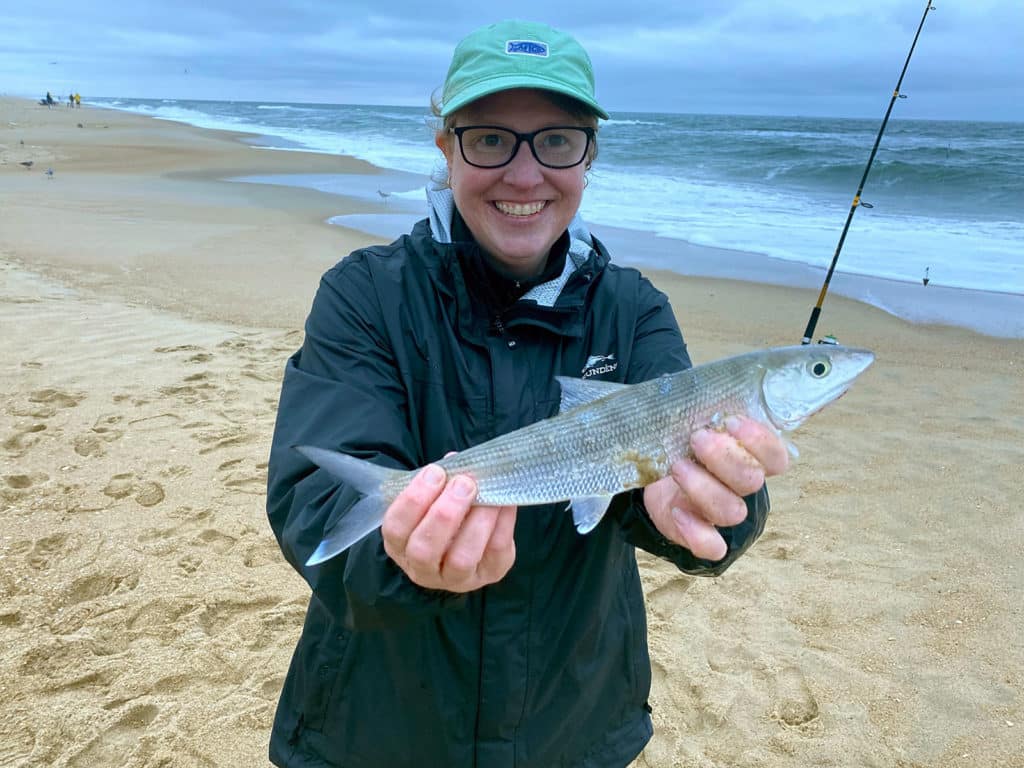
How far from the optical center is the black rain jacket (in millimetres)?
2428

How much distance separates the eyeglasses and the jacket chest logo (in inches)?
30.7

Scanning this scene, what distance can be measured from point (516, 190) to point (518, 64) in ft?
1.48

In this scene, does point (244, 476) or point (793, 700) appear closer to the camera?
point (793, 700)

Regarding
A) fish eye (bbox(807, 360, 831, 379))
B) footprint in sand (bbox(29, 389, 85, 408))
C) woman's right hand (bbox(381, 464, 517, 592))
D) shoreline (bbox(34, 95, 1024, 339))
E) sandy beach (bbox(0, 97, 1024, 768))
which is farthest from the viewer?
shoreline (bbox(34, 95, 1024, 339))

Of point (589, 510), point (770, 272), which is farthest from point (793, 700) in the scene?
point (770, 272)

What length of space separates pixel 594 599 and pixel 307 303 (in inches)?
387

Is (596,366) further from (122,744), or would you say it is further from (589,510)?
(122,744)

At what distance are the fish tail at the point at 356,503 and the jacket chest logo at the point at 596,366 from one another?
906 millimetres

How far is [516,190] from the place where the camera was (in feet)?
9.09

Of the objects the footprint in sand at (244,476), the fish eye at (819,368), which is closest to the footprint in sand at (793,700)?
the fish eye at (819,368)

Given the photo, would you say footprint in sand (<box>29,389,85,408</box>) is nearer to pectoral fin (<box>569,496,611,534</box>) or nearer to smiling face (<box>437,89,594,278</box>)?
smiling face (<box>437,89,594,278</box>)

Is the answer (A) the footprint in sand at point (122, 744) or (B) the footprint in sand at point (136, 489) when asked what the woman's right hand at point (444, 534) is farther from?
(B) the footprint in sand at point (136, 489)

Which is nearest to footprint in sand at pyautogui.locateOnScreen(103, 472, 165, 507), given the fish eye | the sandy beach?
the sandy beach

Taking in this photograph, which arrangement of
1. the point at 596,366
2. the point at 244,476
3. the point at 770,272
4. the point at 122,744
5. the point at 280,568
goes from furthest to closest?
the point at 770,272 → the point at 244,476 → the point at 280,568 → the point at 122,744 → the point at 596,366
